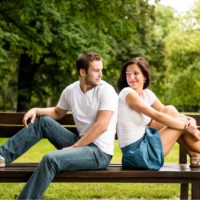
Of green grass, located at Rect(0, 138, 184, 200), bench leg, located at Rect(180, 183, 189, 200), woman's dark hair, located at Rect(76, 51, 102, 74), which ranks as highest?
woman's dark hair, located at Rect(76, 51, 102, 74)

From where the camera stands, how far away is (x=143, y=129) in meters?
5.14

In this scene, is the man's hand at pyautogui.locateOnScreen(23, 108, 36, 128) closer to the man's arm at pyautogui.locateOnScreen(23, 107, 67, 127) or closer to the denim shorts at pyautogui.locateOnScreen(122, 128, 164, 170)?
the man's arm at pyautogui.locateOnScreen(23, 107, 67, 127)

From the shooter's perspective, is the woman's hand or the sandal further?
the sandal

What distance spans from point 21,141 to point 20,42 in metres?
11.1

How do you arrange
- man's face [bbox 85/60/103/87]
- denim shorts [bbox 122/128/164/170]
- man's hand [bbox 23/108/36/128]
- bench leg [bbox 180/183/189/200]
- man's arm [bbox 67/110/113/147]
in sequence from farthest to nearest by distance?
bench leg [bbox 180/183/189/200] → man's hand [bbox 23/108/36/128] → man's face [bbox 85/60/103/87] → denim shorts [bbox 122/128/164/170] → man's arm [bbox 67/110/113/147]

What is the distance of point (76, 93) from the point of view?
516 cm

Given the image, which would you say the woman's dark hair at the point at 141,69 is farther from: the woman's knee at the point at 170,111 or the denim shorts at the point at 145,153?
the denim shorts at the point at 145,153

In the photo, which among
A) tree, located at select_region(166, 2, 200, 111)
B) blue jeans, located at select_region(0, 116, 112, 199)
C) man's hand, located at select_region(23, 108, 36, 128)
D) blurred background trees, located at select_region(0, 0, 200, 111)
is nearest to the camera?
blue jeans, located at select_region(0, 116, 112, 199)

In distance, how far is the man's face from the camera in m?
5.05

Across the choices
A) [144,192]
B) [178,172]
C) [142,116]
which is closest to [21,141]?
[142,116]

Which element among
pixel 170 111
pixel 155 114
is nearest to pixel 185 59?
pixel 170 111

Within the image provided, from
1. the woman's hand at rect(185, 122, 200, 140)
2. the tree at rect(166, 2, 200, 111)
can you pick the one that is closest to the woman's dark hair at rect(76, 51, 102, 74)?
the woman's hand at rect(185, 122, 200, 140)

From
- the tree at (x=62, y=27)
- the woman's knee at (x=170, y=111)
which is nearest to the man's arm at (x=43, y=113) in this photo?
the woman's knee at (x=170, y=111)

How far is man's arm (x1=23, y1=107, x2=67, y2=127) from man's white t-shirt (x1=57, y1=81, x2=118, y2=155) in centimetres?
31
